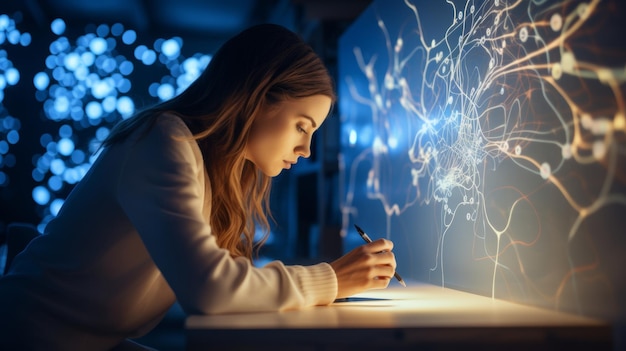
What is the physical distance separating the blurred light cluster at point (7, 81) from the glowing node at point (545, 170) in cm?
433

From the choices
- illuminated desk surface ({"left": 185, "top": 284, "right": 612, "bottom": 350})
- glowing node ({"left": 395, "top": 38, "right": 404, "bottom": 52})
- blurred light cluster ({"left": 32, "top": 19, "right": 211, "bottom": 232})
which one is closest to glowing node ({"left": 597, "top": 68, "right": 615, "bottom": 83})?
illuminated desk surface ({"left": 185, "top": 284, "right": 612, "bottom": 350})

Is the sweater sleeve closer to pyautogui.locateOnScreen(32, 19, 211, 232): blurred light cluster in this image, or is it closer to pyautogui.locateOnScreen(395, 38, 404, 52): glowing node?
pyautogui.locateOnScreen(395, 38, 404, 52): glowing node

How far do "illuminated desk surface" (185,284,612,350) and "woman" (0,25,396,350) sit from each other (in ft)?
0.24

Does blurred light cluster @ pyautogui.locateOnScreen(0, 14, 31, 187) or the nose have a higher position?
blurred light cluster @ pyautogui.locateOnScreen(0, 14, 31, 187)

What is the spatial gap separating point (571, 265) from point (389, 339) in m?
0.36

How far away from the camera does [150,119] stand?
1055 millimetres

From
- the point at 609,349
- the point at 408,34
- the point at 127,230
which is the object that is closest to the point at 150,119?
the point at 127,230

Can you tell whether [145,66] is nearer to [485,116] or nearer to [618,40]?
[485,116]

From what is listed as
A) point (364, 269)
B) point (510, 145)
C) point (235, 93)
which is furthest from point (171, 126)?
point (510, 145)

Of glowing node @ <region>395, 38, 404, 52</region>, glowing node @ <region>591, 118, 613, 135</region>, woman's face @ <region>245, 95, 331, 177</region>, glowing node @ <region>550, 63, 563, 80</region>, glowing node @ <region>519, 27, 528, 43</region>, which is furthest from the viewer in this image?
glowing node @ <region>395, 38, 404, 52</region>

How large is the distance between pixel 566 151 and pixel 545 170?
70 mm

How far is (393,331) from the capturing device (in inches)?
32.2

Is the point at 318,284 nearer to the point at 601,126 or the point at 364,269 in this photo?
the point at 364,269

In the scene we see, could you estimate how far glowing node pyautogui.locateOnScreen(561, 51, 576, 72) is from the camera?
0.97 metres
